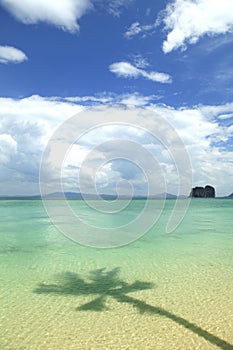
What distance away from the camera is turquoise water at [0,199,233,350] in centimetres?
862

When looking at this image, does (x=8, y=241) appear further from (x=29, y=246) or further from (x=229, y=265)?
(x=229, y=265)

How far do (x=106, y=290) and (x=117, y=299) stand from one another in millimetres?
1107

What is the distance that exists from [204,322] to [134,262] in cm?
841

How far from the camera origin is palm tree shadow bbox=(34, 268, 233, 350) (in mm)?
9414

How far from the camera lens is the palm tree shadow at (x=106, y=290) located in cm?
941

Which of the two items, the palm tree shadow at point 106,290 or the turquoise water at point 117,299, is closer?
the turquoise water at point 117,299

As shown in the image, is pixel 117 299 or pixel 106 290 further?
pixel 106 290

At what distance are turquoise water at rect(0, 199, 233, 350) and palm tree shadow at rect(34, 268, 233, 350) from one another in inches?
1.1

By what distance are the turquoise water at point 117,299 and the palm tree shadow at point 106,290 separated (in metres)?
0.03

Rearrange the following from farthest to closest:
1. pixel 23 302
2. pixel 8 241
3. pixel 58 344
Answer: pixel 8 241
pixel 23 302
pixel 58 344

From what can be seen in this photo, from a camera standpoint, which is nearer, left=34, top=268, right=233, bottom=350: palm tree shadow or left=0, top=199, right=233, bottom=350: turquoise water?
left=0, top=199, right=233, bottom=350: turquoise water

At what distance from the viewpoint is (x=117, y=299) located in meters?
11.5

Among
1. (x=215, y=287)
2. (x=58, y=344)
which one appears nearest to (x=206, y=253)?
(x=215, y=287)

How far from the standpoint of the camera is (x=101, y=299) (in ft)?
38.0
